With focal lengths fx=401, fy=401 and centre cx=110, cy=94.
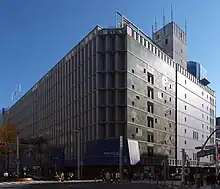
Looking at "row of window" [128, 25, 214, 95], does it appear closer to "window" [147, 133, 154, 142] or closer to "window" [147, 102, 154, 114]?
"window" [147, 102, 154, 114]

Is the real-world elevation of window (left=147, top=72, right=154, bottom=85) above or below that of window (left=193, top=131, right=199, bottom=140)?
above

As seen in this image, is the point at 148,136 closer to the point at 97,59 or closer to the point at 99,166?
the point at 99,166

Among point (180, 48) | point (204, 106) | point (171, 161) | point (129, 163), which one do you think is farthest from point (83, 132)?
point (204, 106)

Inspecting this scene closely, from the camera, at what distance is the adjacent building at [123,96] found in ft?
242

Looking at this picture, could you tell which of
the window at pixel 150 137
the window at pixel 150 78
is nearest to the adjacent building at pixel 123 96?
the window at pixel 150 78

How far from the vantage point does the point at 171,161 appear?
305 ft

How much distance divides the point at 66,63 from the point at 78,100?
12720 millimetres

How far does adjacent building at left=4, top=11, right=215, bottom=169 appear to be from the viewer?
73.9m

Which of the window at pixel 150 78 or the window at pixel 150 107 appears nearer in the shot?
the window at pixel 150 107

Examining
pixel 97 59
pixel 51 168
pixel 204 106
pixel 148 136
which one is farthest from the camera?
pixel 204 106

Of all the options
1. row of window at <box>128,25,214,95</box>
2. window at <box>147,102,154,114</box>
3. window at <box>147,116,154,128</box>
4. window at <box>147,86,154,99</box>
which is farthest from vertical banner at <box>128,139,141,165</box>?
row of window at <box>128,25,214,95</box>

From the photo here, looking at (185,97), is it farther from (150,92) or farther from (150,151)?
(150,151)

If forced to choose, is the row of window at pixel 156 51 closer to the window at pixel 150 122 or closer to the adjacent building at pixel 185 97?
the adjacent building at pixel 185 97

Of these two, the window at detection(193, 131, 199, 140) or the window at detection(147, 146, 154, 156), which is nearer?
the window at detection(147, 146, 154, 156)
